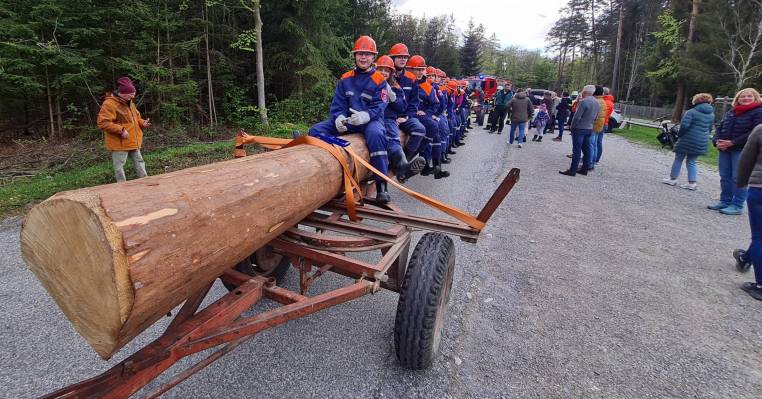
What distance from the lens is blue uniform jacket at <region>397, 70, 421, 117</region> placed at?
6.37 meters

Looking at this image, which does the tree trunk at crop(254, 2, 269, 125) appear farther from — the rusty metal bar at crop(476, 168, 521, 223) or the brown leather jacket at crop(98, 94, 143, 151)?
the rusty metal bar at crop(476, 168, 521, 223)

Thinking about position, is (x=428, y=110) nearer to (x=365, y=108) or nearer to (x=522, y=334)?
(x=365, y=108)

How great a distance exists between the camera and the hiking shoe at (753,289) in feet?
11.6

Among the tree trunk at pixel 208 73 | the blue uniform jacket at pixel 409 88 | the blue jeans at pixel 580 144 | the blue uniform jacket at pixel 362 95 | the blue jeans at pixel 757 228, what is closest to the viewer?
the blue jeans at pixel 757 228

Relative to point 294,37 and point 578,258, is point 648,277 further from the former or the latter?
point 294,37

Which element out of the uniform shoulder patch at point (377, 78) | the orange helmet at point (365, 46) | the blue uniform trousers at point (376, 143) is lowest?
the blue uniform trousers at point (376, 143)

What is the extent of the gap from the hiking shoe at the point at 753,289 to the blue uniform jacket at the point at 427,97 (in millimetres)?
5196

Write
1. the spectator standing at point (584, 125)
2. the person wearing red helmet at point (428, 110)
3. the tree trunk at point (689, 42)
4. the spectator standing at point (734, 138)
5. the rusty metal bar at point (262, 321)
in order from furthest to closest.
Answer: the tree trunk at point (689, 42) < the spectator standing at point (584, 125) < the person wearing red helmet at point (428, 110) < the spectator standing at point (734, 138) < the rusty metal bar at point (262, 321)

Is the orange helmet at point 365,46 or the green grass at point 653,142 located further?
the green grass at point 653,142

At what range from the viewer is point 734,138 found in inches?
230

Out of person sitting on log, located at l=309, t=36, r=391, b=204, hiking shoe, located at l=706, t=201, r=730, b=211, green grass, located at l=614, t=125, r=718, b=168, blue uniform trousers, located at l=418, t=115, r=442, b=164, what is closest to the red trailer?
person sitting on log, located at l=309, t=36, r=391, b=204

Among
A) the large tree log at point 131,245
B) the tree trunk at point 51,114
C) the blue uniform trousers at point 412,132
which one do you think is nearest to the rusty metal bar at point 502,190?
the large tree log at point 131,245

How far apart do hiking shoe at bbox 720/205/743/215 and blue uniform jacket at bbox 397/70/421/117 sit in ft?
18.3

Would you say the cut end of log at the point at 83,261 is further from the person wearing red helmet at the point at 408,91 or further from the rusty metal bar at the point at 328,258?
the person wearing red helmet at the point at 408,91
